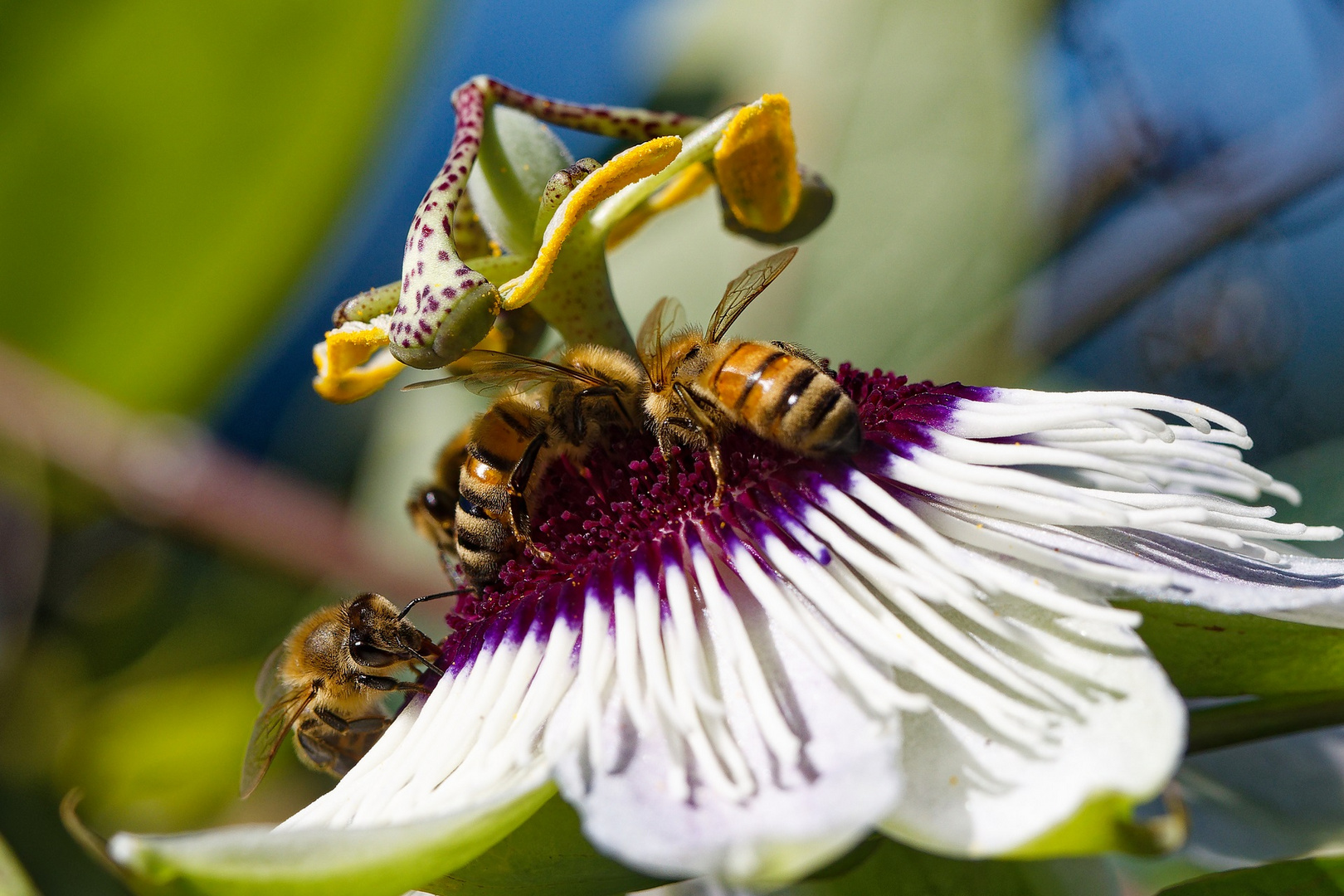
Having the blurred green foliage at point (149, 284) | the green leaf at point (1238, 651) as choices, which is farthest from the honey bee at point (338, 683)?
the blurred green foliage at point (149, 284)

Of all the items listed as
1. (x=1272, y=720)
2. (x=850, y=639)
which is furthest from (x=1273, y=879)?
(x=850, y=639)

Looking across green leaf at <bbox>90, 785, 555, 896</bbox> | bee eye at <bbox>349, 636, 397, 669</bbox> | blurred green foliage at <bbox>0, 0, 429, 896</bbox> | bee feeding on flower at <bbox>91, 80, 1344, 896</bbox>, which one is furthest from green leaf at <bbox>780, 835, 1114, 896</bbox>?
blurred green foliage at <bbox>0, 0, 429, 896</bbox>

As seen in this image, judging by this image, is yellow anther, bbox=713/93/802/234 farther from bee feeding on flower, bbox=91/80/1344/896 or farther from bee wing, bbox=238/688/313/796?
bee wing, bbox=238/688/313/796

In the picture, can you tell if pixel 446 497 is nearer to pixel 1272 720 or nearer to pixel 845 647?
pixel 845 647

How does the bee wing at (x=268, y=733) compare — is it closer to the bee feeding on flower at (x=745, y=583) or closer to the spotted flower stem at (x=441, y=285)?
the bee feeding on flower at (x=745, y=583)

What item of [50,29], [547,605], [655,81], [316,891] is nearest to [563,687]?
[547,605]
